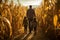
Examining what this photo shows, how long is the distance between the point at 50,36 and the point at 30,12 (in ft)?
11.5

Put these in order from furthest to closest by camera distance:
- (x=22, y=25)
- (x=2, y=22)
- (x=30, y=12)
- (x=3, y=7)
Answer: (x=22, y=25), (x=30, y=12), (x=3, y=7), (x=2, y=22)

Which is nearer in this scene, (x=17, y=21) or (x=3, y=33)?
(x=3, y=33)

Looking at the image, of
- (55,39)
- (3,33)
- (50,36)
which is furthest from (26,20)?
(3,33)

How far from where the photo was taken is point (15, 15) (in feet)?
43.0

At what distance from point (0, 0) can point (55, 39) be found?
8.60ft

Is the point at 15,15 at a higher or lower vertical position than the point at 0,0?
lower

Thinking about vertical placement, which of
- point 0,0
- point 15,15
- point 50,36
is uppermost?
point 0,0

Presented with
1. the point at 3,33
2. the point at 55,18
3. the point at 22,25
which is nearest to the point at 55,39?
the point at 55,18

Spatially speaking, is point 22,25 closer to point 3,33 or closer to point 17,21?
point 17,21

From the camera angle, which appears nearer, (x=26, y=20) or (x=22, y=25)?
(x=26, y=20)

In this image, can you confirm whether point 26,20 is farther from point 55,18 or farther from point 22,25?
point 55,18

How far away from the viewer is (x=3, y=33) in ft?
29.1

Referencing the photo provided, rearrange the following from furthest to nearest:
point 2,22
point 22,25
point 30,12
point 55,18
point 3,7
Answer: point 22,25 < point 30,12 < point 55,18 < point 3,7 < point 2,22

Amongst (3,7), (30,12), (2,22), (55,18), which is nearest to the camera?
(2,22)
